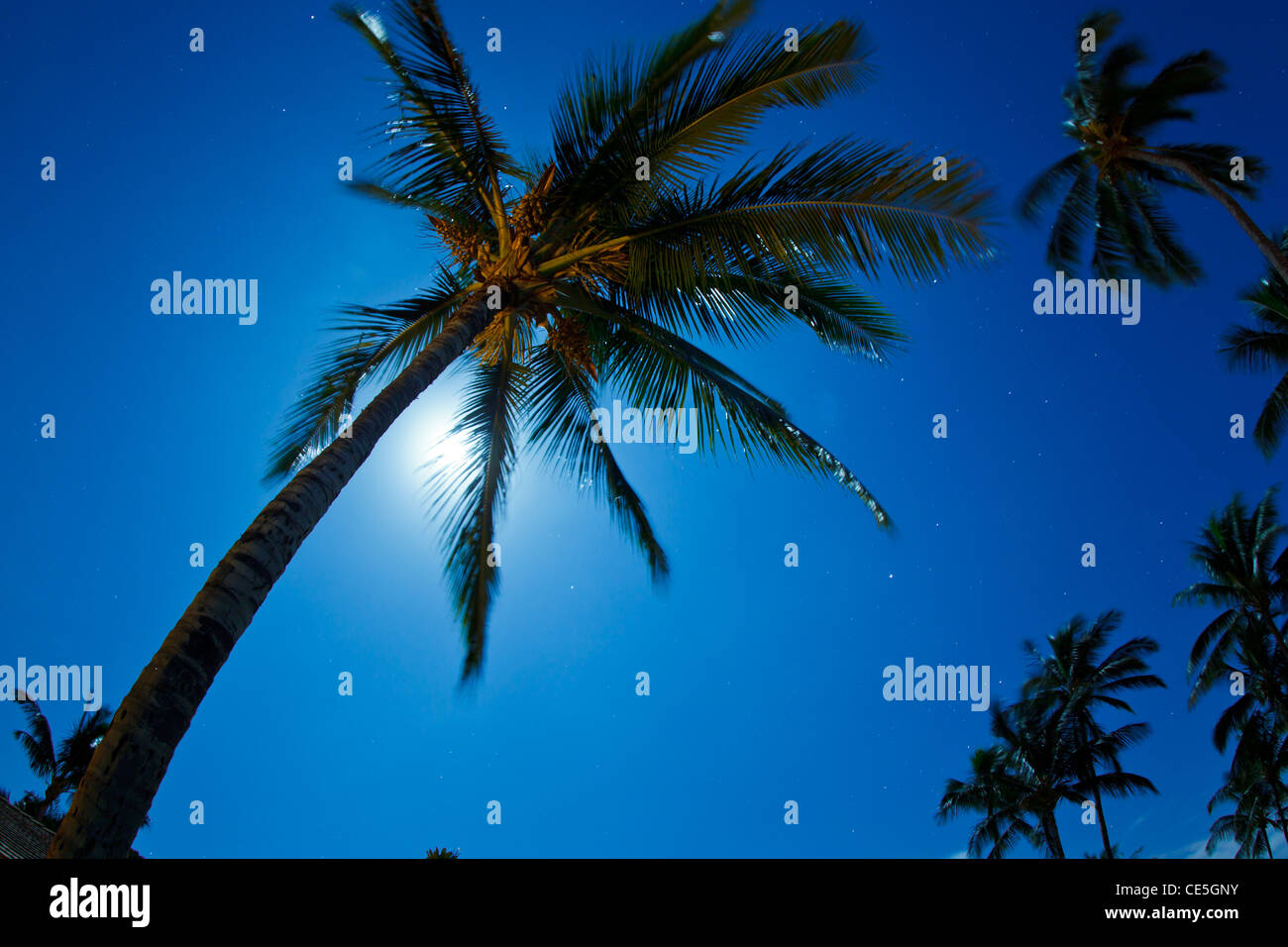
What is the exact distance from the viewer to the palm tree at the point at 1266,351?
542 inches

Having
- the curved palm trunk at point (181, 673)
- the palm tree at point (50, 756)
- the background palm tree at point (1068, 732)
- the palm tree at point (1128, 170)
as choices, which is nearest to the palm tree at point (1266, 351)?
the palm tree at point (1128, 170)

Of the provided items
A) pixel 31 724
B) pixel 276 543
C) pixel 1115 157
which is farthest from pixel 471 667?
pixel 31 724

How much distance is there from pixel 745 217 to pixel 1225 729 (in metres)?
22.2

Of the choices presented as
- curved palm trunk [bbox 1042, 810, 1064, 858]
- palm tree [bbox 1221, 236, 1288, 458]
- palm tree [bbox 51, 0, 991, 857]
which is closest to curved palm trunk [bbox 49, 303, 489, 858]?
palm tree [bbox 51, 0, 991, 857]

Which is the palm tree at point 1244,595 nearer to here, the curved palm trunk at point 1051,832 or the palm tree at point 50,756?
the curved palm trunk at point 1051,832

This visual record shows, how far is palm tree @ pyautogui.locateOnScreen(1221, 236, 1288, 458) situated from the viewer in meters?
13.8

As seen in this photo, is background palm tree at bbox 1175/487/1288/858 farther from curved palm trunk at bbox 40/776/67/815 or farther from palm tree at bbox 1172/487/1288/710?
curved palm trunk at bbox 40/776/67/815

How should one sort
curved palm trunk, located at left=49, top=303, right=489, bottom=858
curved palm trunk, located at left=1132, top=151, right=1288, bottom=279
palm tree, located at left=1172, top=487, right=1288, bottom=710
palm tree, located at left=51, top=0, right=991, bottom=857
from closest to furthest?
curved palm trunk, located at left=49, top=303, right=489, bottom=858 < palm tree, located at left=51, top=0, right=991, bottom=857 < curved palm trunk, located at left=1132, top=151, right=1288, bottom=279 < palm tree, located at left=1172, top=487, right=1288, bottom=710

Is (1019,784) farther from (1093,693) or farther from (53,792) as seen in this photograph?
(53,792)

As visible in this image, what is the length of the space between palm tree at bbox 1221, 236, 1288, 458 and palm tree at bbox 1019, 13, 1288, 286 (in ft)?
5.51

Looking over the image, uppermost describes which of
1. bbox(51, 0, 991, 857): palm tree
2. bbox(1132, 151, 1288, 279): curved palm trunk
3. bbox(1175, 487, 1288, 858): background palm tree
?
bbox(1132, 151, 1288, 279): curved palm trunk
